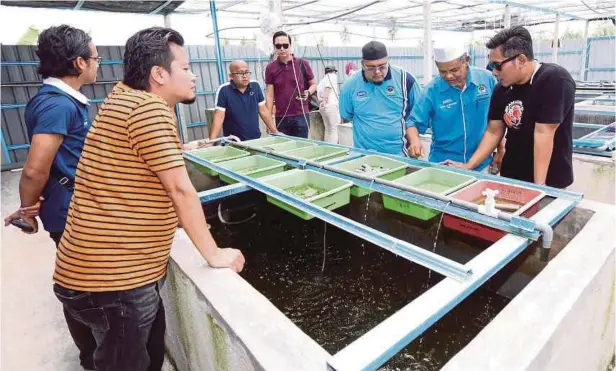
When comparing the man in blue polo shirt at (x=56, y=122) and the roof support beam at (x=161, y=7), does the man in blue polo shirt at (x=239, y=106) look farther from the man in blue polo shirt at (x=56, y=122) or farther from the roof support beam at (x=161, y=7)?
the roof support beam at (x=161, y=7)

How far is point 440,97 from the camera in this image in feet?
8.63

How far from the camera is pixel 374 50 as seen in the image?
286 centimetres

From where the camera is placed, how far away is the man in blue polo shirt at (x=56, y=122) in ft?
5.41

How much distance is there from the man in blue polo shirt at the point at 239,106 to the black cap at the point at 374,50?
127cm

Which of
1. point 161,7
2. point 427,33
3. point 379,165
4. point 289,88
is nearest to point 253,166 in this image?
point 379,165

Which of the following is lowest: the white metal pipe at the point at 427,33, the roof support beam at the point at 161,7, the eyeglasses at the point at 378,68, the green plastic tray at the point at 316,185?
the green plastic tray at the point at 316,185

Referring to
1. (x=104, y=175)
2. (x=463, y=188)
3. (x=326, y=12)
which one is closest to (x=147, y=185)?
(x=104, y=175)

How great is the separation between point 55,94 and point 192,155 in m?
1.51

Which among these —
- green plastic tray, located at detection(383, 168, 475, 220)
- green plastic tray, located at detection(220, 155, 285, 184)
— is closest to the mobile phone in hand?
green plastic tray, located at detection(220, 155, 285, 184)

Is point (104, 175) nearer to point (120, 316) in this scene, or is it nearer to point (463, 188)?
point (120, 316)

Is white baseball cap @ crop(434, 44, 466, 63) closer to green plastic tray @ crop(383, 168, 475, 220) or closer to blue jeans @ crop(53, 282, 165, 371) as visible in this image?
green plastic tray @ crop(383, 168, 475, 220)

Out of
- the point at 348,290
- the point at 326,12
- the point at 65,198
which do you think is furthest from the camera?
the point at 326,12

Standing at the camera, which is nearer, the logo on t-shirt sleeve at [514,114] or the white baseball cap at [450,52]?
the logo on t-shirt sleeve at [514,114]

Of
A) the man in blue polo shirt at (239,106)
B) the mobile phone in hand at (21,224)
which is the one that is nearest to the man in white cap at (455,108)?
the man in blue polo shirt at (239,106)
